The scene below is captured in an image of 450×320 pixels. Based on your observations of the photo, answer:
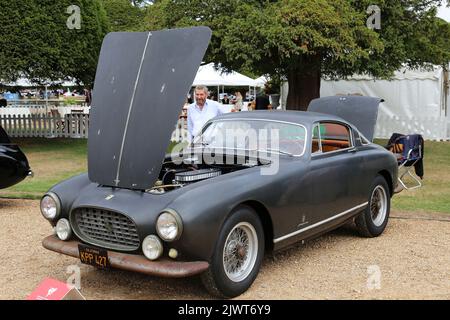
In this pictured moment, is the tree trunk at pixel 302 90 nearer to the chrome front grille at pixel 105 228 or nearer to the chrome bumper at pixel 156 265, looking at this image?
the chrome front grille at pixel 105 228

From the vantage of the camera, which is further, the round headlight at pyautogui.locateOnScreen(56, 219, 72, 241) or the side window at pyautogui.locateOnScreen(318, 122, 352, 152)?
the side window at pyautogui.locateOnScreen(318, 122, 352, 152)

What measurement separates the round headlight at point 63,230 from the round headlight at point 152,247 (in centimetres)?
93

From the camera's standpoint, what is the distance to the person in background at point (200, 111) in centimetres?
748

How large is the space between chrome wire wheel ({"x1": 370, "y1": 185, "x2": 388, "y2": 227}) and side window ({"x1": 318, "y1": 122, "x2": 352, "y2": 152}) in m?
0.75

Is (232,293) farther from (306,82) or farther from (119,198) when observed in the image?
(306,82)

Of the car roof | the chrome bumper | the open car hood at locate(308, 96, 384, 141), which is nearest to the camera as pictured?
the chrome bumper

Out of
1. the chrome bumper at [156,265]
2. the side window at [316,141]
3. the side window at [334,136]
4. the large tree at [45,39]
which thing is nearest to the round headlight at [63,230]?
the chrome bumper at [156,265]

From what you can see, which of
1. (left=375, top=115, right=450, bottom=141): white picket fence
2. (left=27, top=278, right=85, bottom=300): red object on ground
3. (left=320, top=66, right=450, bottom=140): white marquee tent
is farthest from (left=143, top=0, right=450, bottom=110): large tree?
(left=27, top=278, right=85, bottom=300): red object on ground

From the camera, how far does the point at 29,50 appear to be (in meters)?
15.0

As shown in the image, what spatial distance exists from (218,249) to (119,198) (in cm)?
95

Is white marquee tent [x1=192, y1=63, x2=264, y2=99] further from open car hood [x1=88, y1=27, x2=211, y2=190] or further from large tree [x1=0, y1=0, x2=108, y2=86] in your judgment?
open car hood [x1=88, y1=27, x2=211, y2=190]

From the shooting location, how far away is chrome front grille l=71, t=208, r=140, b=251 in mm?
4203

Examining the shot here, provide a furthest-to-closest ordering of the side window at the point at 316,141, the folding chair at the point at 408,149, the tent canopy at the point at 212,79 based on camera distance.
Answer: the tent canopy at the point at 212,79
the folding chair at the point at 408,149
the side window at the point at 316,141
